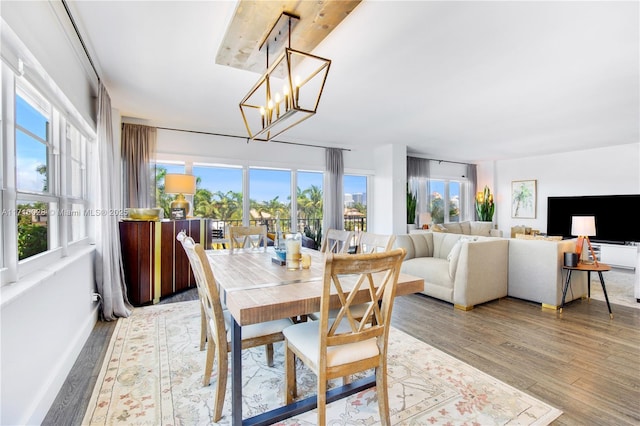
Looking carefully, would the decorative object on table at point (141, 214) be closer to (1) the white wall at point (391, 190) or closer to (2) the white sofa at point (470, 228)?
(1) the white wall at point (391, 190)

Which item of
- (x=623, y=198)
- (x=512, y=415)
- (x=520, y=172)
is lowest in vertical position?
(x=512, y=415)

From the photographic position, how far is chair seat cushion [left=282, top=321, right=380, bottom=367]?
145 centimetres

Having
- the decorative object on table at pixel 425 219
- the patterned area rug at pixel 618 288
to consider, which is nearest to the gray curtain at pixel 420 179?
the decorative object on table at pixel 425 219

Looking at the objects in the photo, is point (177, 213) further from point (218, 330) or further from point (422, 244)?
point (422, 244)

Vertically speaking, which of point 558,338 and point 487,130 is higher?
point 487,130

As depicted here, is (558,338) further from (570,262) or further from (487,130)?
(487,130)

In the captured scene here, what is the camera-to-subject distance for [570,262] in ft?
11.0

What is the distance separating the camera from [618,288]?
14.4 ft

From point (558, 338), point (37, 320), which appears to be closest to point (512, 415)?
point (558, 338)

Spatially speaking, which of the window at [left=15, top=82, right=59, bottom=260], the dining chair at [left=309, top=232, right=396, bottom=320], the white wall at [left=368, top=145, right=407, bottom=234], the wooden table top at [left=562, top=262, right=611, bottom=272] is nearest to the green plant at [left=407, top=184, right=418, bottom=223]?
the white wall at [left=368, top=145, right=407, bottom=234]

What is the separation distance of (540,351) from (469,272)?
105 centimetres

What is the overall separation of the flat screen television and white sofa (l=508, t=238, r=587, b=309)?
330 cm

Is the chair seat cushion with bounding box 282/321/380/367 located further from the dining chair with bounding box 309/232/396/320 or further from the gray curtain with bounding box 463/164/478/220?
the gray curtain with bounding box 463/164/478/220

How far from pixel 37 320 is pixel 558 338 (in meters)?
3.80
